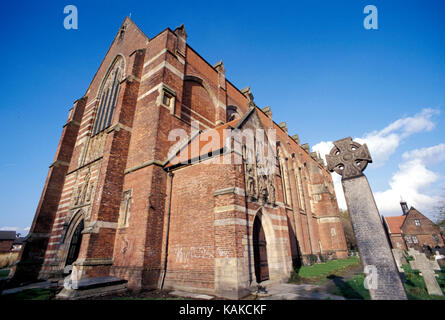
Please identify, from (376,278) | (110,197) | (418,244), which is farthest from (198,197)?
(418,244)

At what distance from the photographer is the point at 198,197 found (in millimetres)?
9234

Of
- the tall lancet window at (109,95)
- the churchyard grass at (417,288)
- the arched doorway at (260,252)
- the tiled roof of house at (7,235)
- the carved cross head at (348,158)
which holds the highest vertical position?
the tall lancet window at (109,95)

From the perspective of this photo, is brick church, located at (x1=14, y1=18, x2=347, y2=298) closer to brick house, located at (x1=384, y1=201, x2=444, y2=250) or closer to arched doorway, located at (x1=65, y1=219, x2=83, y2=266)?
arched doorway, located at (x1=65, y1=219, x2=83, y2=266)

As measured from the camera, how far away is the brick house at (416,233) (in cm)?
4244

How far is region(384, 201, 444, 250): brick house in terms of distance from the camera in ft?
139

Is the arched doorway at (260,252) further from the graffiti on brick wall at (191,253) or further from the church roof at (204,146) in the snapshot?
the church roof at (204,146)

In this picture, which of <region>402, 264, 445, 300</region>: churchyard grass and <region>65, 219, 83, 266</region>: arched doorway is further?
<region>65, 219, 83, 266</region>: arched doorway

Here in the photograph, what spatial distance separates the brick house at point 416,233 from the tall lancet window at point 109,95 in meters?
53.3

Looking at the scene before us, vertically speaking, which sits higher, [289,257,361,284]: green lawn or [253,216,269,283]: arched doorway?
[253,216,269,283]: arched doorway

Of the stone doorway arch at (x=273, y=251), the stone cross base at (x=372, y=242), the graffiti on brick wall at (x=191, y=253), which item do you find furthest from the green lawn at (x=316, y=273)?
the stone cross base at (x=372, y=242)

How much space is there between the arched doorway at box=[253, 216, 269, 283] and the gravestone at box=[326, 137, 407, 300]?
5.27 meters

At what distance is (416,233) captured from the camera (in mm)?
44688

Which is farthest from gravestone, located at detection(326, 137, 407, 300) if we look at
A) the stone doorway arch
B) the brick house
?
the brick house

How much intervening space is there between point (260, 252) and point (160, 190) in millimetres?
5461
